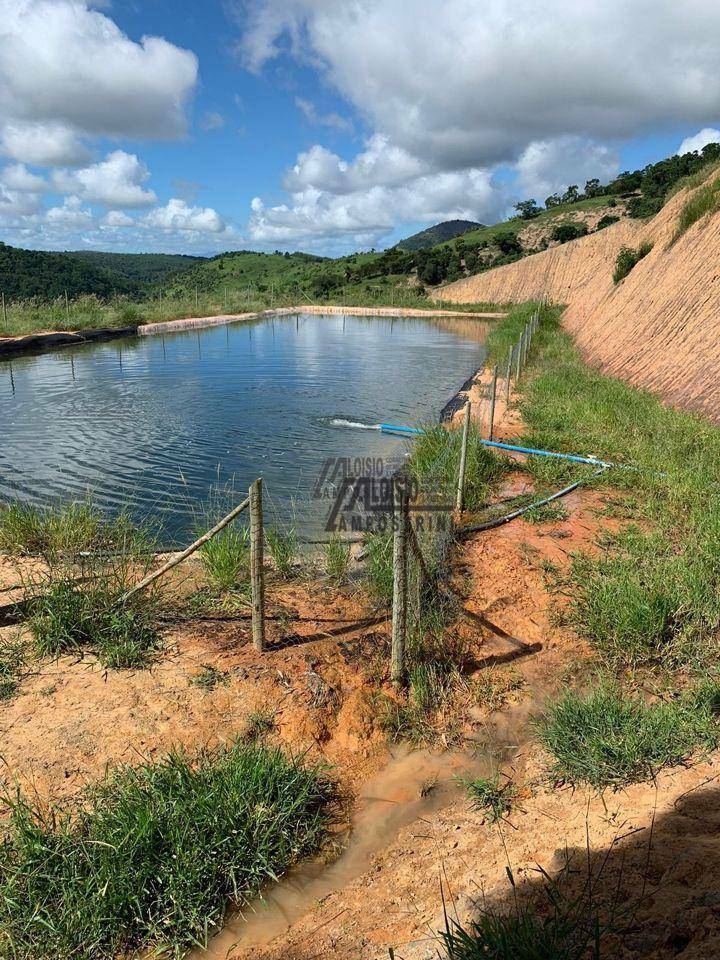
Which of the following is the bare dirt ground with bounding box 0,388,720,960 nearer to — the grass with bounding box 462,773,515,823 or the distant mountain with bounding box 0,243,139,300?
the grass with bounding box 462,773,515,823

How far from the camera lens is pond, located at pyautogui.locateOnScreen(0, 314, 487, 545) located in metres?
8.94

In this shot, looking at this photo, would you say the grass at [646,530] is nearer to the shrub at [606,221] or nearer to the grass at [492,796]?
the grass at [492,796]

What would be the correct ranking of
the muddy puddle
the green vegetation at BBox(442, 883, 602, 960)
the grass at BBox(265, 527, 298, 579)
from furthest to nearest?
1. the grass at BBox(265, 527, 298, 579)
2. the muddy puddle
3. the green vegetation at BBox(442, 883, 602, 960)

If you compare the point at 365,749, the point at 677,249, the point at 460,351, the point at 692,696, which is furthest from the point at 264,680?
the point at 460,351

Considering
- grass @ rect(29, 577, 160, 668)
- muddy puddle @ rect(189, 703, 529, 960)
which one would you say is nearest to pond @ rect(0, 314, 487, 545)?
grass @ rect(29, 577, 160, 668)

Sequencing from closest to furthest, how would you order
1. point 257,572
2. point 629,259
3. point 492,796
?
1. point 492,796
2. point 257,572
3. point 629,259

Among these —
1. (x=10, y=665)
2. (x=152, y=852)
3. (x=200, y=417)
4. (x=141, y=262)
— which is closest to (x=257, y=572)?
(x=10, y=665)

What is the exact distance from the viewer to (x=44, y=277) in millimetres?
65500

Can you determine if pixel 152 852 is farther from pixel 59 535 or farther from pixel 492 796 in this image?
pixel 59 535

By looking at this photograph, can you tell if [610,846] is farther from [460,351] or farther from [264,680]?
[460,351]

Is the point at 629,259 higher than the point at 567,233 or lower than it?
lower

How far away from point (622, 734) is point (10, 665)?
3917 millimetres

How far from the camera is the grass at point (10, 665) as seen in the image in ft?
12.7

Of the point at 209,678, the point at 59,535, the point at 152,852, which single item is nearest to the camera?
the point at 152,852
